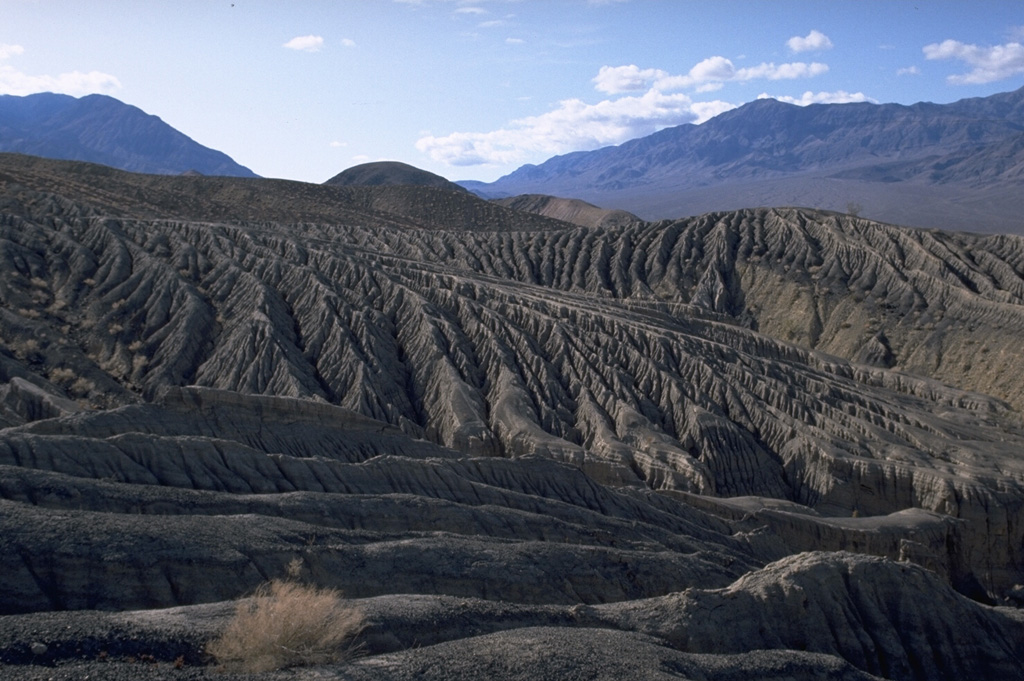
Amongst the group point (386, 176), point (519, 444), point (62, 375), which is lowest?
point (519, 444)

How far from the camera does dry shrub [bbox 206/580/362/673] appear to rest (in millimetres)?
10906

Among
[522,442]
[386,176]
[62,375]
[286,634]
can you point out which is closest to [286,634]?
[286,634]

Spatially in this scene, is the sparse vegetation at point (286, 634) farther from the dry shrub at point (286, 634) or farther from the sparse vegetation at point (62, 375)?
the sparse vegetation at point (62, 375)

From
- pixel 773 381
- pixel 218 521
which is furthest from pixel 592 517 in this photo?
pixel 773 381

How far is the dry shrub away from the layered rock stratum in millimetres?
399

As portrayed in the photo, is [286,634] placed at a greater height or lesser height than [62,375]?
greater

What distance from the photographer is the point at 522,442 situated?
34.1 meters

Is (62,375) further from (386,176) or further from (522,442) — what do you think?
(386,176)

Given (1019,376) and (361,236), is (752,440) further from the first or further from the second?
(361,236)

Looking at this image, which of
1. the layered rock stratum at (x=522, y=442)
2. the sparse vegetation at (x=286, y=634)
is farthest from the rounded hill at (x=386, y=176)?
the sparse vegetation at (x=286, y=634)

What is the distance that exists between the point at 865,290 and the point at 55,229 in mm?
48232

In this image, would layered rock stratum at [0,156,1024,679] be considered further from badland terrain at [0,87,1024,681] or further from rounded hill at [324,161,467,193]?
rounded hill at [324,161,467,193]

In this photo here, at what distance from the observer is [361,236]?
7169 centimetres

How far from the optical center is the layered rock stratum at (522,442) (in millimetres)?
13531
